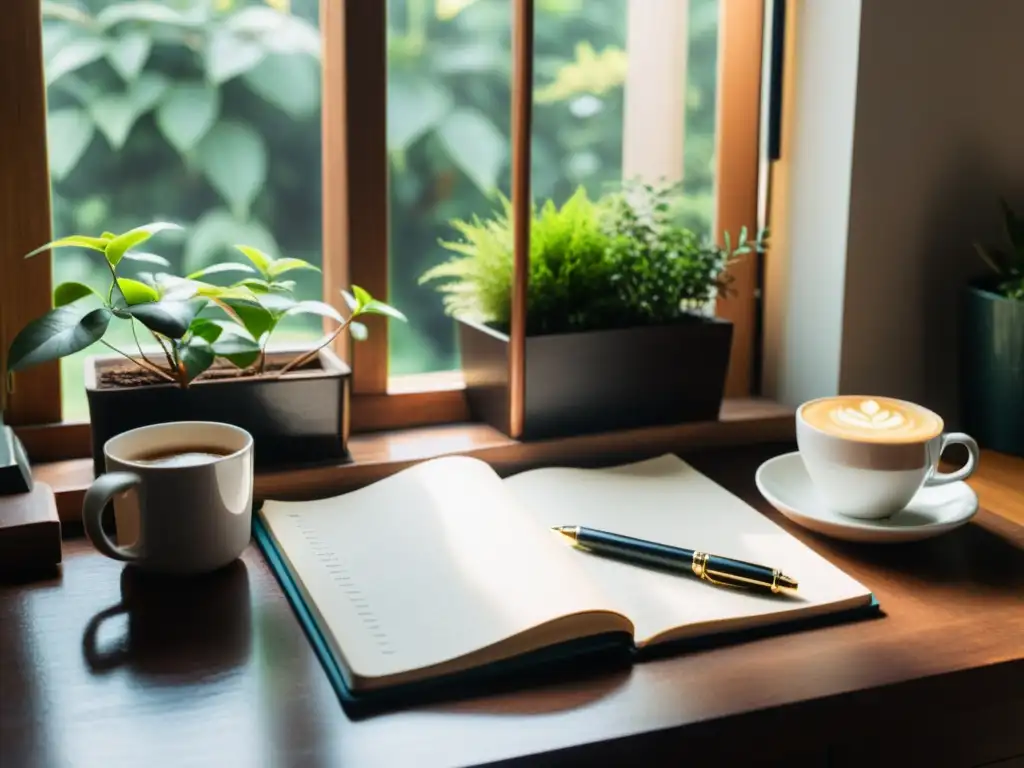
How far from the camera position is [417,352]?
51.1 inches

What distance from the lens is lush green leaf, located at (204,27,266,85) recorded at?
1.16 metres

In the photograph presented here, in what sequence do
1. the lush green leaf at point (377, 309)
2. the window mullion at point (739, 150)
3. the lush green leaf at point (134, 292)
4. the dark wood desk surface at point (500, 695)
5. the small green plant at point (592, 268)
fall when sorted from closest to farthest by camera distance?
the dark wood desk surface at point (500, 695) → the lush green leaf at point (134, 292) → the lush green leaf at point (377, 309) → the small green plant at point (592, 268) → the window mullion at point (739, 150)

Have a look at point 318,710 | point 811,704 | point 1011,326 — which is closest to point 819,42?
point 1011,326

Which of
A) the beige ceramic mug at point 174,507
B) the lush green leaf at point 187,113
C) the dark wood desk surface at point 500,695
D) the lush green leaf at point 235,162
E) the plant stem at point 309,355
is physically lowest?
the dark wood desk surface at point 500,695

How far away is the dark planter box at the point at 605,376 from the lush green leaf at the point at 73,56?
437 mm

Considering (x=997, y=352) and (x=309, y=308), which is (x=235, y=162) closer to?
(x=309, y=308)

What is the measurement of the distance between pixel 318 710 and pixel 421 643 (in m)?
0.08

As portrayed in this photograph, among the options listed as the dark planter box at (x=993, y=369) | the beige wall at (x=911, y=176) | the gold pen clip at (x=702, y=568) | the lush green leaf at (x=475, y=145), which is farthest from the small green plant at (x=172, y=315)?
the dark planter box at (x=993, y=369)

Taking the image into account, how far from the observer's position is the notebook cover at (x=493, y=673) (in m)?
0.74

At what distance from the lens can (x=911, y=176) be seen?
125 centimetres

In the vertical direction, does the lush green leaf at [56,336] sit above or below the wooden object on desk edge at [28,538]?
above

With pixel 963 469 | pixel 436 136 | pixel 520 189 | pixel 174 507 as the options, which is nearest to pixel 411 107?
pixel 436 136

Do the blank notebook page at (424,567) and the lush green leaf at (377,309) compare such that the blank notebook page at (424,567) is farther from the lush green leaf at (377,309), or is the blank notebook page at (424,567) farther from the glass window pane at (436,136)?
the glass window pane at (436,136)

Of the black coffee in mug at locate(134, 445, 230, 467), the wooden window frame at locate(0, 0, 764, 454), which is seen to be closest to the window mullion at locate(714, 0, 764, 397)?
the wooden window frame at locate(0, 0, 764, 454)
